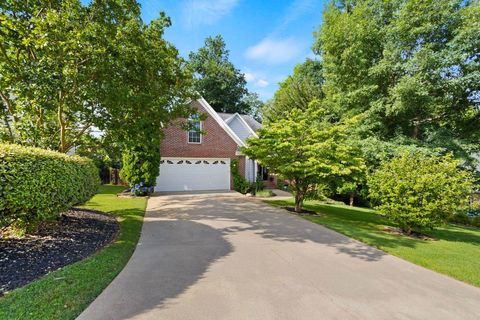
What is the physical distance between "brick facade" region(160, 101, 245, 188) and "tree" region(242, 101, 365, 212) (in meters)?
6.30

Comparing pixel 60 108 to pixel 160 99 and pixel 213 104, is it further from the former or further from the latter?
pixel 213 104

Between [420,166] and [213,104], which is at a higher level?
[213,104]

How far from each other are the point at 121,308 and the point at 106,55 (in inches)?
247

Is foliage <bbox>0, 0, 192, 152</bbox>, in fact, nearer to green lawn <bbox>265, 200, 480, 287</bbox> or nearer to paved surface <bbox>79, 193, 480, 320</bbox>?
paved surface <bbox>79, 193, 480, 320</bbox>

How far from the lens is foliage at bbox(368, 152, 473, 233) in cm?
709

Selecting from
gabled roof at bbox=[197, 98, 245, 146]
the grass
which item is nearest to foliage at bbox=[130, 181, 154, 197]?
gabled roof at bbox=[197, 98, 245, 146]

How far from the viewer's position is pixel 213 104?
34.3 m

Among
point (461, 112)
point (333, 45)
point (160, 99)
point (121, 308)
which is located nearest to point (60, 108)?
point (160, 99)

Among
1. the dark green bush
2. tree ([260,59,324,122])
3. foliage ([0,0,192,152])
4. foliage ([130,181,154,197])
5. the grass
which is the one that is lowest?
the dark green bush

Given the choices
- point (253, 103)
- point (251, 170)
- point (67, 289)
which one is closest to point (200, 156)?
point (251, 170)

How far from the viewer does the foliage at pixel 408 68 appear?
38.6 feet

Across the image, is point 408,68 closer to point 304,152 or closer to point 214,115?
point 304,152

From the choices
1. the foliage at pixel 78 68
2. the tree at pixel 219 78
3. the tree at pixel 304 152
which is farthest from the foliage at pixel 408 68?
the tree at pixel 219 78

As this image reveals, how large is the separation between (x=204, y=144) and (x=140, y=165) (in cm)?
472
